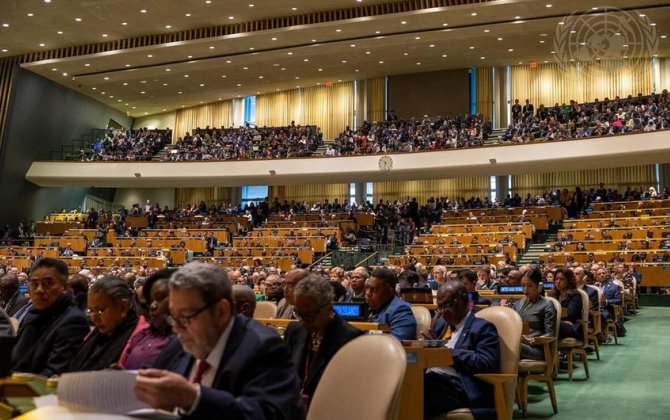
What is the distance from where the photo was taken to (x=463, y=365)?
346 centimetres

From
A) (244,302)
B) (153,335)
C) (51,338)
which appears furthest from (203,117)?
(153,335)

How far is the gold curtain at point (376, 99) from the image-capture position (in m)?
25.1

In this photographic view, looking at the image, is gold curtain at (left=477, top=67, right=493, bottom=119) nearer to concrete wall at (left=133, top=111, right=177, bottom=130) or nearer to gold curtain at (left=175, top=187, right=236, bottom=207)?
gold curtain at (left=175, top=187, right=236, bottom=207)

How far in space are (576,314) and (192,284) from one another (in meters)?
5.39

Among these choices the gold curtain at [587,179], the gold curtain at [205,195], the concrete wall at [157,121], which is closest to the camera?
the gold curtain at [587,179]

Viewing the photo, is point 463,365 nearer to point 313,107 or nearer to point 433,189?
point 433,189

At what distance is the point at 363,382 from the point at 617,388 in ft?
14.7

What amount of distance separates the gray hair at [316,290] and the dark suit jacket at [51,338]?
3.47 ft

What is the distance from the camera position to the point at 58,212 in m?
25.0

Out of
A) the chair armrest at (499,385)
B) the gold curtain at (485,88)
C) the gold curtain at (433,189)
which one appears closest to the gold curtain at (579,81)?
the gold curtain at (485,88)

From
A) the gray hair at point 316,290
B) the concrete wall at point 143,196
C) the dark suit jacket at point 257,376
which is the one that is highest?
the concrete wall at point 143,196

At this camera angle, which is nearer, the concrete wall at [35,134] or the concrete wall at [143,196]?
the concrete wall at [35,134]

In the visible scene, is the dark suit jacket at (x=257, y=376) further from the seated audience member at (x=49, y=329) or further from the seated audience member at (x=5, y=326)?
the seated audience member at (x=5, y=326)

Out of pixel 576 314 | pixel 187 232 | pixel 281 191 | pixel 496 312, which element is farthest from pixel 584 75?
pixel 496 312
